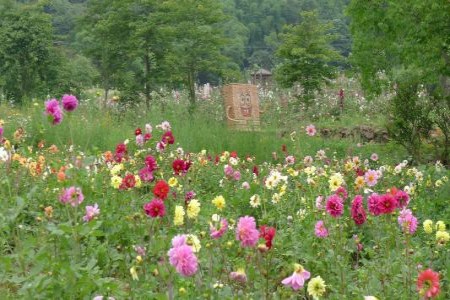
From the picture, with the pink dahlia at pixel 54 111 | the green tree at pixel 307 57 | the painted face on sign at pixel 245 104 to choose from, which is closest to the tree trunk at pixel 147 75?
the green tree at pixel 307 57

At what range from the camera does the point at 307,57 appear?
62.5ft

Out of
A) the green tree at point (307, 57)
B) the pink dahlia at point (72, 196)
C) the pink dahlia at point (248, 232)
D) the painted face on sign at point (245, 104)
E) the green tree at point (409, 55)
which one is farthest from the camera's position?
the green tree at point (307, 57)

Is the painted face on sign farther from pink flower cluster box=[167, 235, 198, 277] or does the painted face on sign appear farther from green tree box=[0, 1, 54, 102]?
pink flower cluster box=[167, 235, 198, 277]

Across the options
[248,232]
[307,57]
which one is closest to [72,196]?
[248,232]

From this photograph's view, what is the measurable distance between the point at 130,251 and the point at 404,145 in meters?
6.57

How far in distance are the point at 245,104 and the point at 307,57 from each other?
387cm

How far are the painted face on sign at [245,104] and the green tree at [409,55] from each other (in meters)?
4.69

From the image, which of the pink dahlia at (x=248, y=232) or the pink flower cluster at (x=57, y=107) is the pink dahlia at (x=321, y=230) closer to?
the pink dahlia at (x=248, y=232)

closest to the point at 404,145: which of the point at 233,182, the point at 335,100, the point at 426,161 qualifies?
the point at 426,161

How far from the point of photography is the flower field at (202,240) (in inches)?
85.4

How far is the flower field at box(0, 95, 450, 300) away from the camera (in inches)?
85.4

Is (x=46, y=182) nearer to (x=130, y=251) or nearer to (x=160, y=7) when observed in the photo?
(x=130, y=251)

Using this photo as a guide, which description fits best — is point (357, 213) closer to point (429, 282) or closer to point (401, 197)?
point (401, 197)

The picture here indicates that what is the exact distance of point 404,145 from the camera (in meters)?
8.95
